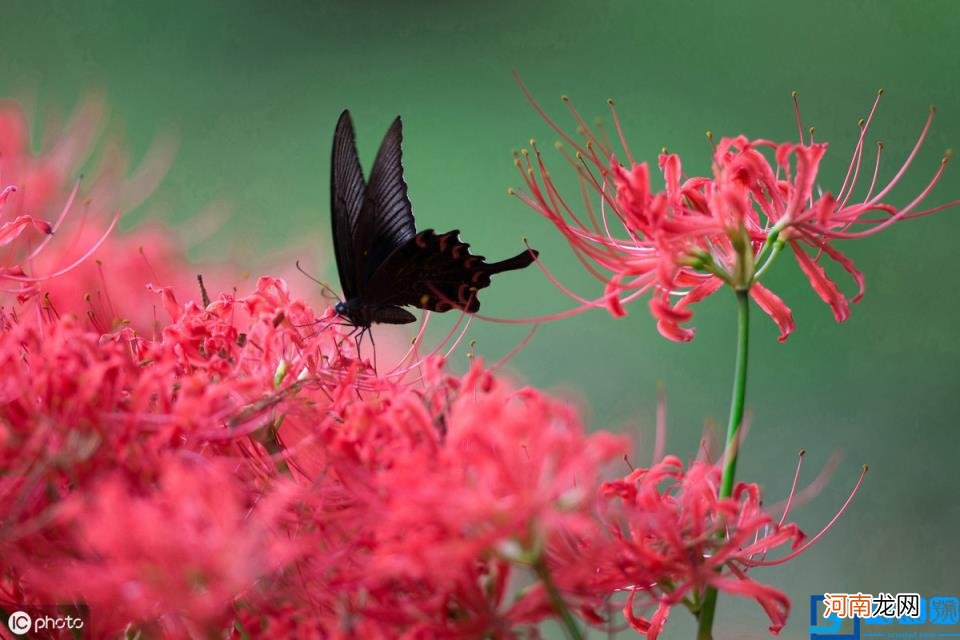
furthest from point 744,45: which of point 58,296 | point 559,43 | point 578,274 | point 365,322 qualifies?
point 58,296

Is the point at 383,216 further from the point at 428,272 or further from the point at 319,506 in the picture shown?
the point at 319,506

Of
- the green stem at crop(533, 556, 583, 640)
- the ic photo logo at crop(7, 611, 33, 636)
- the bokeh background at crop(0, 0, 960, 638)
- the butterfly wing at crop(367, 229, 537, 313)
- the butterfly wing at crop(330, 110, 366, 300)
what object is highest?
the bokeh background at crop(0, 0, 960, 638)

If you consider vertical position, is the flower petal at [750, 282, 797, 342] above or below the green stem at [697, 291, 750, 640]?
above

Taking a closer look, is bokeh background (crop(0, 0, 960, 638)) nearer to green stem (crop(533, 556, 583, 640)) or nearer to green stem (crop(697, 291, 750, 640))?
green stem (crop(697, 291, 750, 640))

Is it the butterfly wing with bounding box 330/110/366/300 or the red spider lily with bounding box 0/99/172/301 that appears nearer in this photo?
the red spider lily with bounding box 0/99/172/301

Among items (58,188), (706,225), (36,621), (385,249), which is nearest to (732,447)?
(706,225)

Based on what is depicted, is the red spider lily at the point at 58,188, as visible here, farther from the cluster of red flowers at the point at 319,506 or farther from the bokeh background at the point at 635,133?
the bokeh background at the point at 635,133

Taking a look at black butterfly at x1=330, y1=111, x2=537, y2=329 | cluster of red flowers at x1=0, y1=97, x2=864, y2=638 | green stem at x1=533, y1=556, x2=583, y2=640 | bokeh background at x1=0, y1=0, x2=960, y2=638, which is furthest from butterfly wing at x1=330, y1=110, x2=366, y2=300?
bokeh background at x1=0, y1=0, x2=960, y2=638
